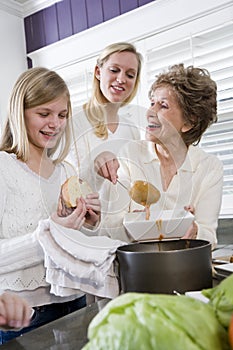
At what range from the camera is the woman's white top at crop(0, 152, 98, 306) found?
1.01 m

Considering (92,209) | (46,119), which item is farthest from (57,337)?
(46,119)

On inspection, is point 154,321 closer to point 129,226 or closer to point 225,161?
point 129,226

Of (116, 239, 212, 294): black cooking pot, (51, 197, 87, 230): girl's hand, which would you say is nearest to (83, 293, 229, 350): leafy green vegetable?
(116, 239, 212, 294): black cooking pot

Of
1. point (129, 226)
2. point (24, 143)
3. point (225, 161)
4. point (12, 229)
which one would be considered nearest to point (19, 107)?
point (24, 143)

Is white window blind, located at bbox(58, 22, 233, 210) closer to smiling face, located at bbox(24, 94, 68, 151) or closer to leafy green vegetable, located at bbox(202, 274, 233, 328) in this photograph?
smiling face, located at bbox(24, 94, 68, 151)

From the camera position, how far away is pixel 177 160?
1.18 m

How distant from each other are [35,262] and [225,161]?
1.44 m

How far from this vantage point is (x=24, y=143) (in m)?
1.16

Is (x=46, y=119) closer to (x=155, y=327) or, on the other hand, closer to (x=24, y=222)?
(x=24, y=222)

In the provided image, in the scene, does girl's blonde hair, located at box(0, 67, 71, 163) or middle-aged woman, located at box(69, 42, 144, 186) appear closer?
middle-aged woman, located at box(69, 42, 144, 186)

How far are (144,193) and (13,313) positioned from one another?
450mm

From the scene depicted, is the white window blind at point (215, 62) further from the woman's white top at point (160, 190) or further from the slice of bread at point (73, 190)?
the slice of bread at point (73, 190)

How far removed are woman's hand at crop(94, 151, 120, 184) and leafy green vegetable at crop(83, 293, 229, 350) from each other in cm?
67

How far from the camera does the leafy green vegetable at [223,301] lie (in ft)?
1.09
